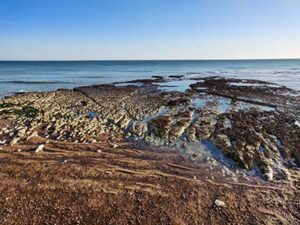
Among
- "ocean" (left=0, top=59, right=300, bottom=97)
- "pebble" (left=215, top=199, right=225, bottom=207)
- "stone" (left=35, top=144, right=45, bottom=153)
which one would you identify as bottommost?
"ocean" (left=0, top=59, right=300, bottom=97)

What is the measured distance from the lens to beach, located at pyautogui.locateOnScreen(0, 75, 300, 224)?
679 cm

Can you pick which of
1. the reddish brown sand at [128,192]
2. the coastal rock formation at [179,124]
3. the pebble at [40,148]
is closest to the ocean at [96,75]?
the coastal rock formation at [179,124]

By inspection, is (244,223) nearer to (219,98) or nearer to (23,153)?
(23,153)

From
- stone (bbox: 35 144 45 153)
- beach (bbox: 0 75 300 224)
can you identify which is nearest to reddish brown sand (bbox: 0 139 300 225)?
beach (bbox: 0 75 300 224)

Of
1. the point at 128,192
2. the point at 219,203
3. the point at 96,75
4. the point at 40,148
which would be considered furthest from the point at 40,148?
the point at 96,75

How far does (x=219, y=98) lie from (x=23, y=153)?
60.5ft

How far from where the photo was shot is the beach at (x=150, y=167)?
679 cm

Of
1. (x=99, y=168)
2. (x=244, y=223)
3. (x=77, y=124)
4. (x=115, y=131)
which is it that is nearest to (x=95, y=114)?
(x=77, y=124)

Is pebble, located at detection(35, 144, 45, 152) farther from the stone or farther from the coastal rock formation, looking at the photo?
the coastal rock formation

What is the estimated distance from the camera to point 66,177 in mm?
8453

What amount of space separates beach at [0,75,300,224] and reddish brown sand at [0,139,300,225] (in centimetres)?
3

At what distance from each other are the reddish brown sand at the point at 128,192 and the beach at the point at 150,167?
27mm

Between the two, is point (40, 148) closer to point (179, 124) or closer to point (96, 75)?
point (179, 124)

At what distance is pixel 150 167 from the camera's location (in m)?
9.44
